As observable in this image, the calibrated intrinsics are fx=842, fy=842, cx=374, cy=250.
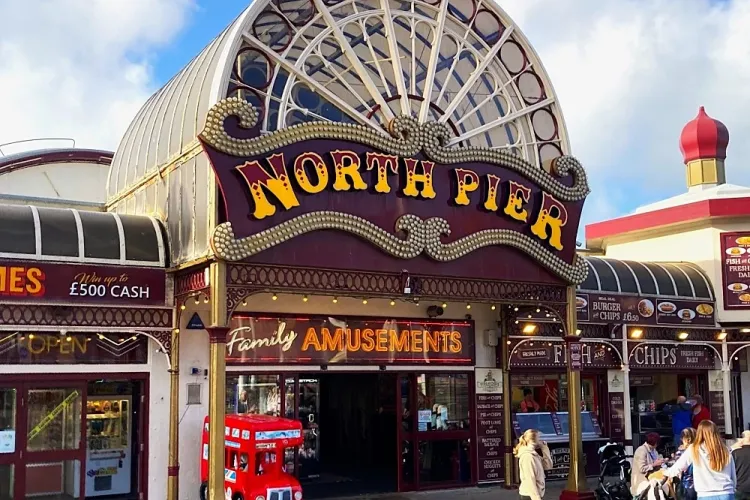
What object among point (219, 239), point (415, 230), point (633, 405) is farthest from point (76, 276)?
point (633, 405)

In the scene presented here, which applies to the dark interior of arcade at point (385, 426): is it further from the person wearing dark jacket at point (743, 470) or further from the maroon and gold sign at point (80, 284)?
the person wearing dark jacket at point (743, 470)

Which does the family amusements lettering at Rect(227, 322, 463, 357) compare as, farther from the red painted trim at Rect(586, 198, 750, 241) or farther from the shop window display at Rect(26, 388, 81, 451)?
the red painted trim at Rect(586, 198, 750, 241)

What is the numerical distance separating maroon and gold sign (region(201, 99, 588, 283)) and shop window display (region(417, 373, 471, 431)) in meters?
3.34

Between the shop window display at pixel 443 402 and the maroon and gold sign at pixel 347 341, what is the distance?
0.40m

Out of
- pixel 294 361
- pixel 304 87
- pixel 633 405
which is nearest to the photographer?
pixel 304 87

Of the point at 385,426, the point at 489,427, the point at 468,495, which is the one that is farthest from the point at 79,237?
the point at 489,427

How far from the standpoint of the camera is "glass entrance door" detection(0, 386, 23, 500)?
43.3ft

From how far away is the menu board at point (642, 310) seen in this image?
63.6ft

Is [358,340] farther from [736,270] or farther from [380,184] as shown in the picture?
[736,270]

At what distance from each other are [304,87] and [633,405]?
12.1 m

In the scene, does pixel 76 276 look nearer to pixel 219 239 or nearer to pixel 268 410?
pixel 219 239

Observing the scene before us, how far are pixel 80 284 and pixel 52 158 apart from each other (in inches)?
450

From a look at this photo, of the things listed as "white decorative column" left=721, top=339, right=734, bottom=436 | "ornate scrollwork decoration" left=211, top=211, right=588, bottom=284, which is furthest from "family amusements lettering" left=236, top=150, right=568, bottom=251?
"white decorative column" left=721, top=339, right=734, bottom=436

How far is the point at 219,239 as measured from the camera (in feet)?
39.8
